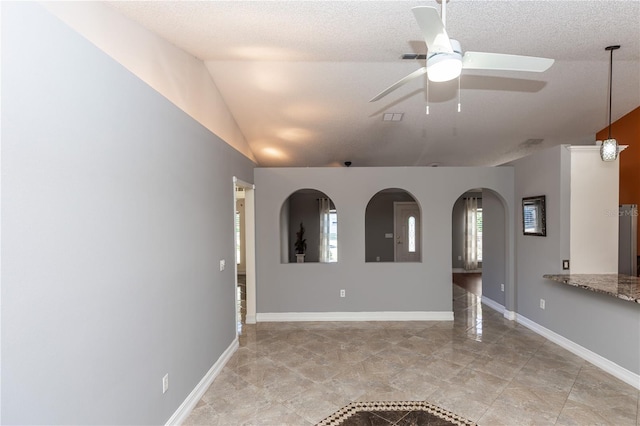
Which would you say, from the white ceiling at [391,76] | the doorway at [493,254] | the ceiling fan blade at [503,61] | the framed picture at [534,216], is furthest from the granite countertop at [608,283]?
the white ceiling at [391,76]

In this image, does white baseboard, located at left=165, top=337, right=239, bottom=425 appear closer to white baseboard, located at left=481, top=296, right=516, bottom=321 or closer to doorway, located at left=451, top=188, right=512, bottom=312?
white baseboard, located at left=481, top=296, right=516, bottom=321

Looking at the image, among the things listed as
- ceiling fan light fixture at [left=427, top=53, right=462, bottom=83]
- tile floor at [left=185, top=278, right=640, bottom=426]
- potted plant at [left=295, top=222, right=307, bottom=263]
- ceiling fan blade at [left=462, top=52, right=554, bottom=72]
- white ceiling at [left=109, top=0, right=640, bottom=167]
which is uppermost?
white ceiling at [left=109, top=0, right=640, bottom=167]

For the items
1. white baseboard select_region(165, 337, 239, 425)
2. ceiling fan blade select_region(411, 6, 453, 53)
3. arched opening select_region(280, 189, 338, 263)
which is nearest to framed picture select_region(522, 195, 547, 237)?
ceiling fan blade select_region(411, 6, 453, 53)

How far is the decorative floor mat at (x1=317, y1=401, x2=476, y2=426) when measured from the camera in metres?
2.22

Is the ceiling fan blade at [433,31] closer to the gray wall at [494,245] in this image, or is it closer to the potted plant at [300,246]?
the gray wall at [494,245]

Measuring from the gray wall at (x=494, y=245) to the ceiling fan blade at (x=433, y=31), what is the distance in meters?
3.64

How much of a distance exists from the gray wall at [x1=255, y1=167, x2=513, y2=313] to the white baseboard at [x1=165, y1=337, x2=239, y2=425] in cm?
133

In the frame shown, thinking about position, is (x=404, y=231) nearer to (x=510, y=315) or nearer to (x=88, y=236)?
(x=510, y=315)

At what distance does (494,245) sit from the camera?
16.1 ft

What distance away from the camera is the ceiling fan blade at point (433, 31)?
153cm

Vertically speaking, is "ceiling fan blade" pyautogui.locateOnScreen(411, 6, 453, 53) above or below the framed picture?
above

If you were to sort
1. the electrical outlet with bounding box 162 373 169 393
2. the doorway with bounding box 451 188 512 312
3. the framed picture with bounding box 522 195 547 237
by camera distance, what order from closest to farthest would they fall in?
the electrical outlet with bounding box 162 373 169 393 < the framed picture with bounding box 522 195 547 237 < the doorway with bounding box 451 188 512 312

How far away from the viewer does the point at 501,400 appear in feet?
8.12

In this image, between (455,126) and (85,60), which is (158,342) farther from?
(455,126)
